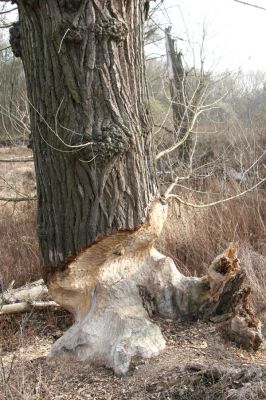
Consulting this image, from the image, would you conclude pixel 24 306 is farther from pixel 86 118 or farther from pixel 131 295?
pixel 86 118

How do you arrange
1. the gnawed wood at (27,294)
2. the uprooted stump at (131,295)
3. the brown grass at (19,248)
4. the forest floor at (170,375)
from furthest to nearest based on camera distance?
the brown grass at (19,248)
the gnawed wood at (27,294)
the uprooted stump at (131,295)
the forest floor at (170,375)

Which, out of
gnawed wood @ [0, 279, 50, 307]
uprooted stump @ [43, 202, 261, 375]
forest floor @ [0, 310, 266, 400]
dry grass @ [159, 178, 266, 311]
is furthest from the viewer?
dry grass @ [159, 178, 266, 311]

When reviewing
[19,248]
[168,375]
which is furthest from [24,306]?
[168,375]

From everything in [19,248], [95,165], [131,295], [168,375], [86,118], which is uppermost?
[86,118]

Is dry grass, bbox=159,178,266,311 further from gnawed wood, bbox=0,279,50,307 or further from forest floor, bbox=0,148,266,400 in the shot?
forest floor, bbox=0,148,266,400

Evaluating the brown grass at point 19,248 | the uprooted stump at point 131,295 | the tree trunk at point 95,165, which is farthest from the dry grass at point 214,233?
the tree trunk at point 95,165

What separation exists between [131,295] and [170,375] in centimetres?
62

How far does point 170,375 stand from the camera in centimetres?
236

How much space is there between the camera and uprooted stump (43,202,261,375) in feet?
8.70

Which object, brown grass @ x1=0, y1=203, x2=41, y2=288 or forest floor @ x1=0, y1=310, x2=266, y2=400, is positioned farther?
brown grass @ x1=0, y1=203, x2=41, y2=288

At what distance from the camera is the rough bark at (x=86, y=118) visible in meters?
2.43

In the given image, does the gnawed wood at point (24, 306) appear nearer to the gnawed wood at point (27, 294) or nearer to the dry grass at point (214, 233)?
the gnawed wood at point (27, 294)

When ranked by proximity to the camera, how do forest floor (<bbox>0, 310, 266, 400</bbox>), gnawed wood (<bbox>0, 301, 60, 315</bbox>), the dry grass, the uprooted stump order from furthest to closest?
1. the dry grass
2. gnawed wood (<bbox>0, 301, 60, 315</bbox>)
3. the uprooted stump
4. forest floor (<bbox>0, 310, 266, 400</bbox>)

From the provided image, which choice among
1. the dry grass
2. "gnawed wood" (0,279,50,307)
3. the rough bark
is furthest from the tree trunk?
the dry grass
